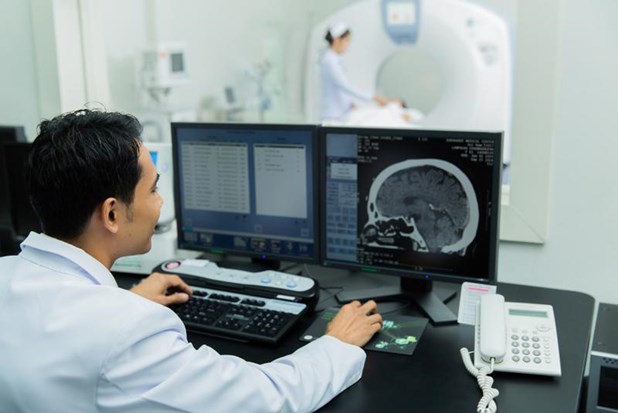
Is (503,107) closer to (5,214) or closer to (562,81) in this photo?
(562,81)

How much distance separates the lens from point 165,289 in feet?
4.91

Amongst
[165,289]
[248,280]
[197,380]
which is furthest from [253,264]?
[197,380]

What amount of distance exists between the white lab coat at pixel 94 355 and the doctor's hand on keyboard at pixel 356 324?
257 mm

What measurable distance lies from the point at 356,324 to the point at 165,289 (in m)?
0.48

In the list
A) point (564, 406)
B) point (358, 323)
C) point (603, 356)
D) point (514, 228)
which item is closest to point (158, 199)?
point (358, 323)

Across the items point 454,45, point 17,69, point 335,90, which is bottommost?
point 335,90

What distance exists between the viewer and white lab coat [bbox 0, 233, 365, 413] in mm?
891

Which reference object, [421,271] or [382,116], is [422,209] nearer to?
[421,271]

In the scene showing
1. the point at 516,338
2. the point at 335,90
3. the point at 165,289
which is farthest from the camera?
the point at 335,90

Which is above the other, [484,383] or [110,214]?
[110,214]

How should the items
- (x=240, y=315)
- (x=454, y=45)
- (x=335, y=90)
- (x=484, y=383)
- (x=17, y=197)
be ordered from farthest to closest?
(x=335, y=90) < (x=454, y=45) < (x=17, y=197) < (x=240, y=315) < (x=484, y=383)

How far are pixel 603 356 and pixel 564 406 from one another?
0.22 metres

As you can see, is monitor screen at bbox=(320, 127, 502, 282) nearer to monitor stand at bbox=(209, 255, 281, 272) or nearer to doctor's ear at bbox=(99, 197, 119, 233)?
monitor stand at bbox=(209, 255, 281, 272)

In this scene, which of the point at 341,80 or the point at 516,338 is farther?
the point at 341,80
